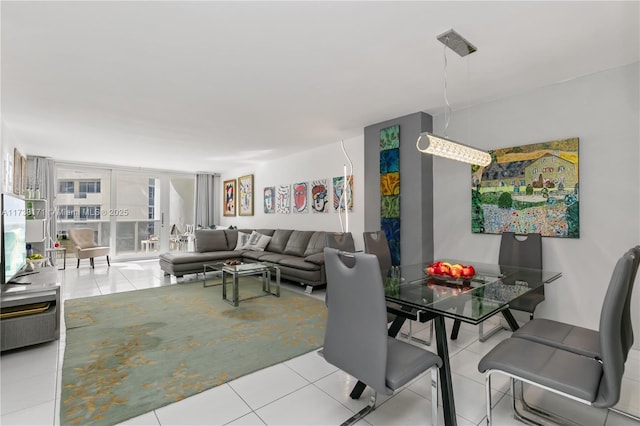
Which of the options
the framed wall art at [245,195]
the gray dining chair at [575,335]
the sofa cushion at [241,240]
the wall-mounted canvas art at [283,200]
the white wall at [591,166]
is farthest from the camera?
the framed wall art at [245,195]

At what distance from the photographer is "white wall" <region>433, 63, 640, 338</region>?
2.60 metres

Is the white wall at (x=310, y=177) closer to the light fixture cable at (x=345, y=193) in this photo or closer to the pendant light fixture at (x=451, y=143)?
the light fixture cable at (x=345, y=193)

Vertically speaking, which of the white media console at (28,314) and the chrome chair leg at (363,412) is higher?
the white media console at (28,314)

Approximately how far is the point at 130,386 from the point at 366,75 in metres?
3.10

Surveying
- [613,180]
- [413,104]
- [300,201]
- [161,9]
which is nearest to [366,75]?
[413,104]

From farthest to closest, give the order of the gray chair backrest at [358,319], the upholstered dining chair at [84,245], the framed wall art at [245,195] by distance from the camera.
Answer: the framed wall art at [245,195] < the upholstered dining chair at [84,245] < the gray chair backrest at [358,319]

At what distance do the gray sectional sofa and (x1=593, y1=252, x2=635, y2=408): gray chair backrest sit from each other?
3.40 m

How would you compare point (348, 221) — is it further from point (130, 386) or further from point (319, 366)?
point (130, 386)

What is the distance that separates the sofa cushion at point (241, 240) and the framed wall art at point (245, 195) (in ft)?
3.37

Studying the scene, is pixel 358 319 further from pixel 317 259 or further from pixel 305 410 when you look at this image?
pixel 317 259

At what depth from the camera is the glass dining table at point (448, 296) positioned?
1581 mm

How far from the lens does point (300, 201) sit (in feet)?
19.8

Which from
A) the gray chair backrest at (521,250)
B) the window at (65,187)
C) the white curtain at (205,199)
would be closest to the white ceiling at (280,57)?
the gray chair backrest at (521,250)

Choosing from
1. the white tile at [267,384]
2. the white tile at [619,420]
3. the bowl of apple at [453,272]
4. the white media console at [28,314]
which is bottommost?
the white tile at [619,420]
